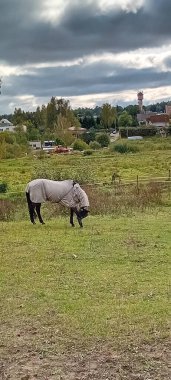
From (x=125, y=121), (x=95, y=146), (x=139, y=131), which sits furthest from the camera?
(x=125, y=121)

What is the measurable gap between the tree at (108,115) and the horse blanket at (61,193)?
328 ft

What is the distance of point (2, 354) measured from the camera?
532 cm

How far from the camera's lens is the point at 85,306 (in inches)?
262

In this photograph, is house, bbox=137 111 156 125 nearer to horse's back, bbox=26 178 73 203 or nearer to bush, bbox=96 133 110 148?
bush, bbox=96 133 110 148

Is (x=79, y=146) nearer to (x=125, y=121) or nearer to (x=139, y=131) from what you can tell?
(x=139, y=131)

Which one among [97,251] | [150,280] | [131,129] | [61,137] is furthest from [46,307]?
[131,129]

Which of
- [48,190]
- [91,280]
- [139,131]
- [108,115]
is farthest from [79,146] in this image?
[91,280]

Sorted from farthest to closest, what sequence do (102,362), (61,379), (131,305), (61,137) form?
(61,137), (131,305), (102,362), (61,379)

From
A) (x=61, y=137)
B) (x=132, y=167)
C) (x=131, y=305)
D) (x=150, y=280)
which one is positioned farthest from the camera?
(x=61, y=137)

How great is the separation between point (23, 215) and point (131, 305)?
35.8 ft

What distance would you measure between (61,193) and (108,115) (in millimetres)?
104191

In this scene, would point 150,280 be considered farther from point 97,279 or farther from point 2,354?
point 2,354

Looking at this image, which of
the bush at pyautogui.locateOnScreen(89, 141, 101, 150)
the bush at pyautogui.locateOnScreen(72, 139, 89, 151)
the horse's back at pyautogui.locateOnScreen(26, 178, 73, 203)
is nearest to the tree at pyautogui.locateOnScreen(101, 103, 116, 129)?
the bush at pyautogui.locateOnScreen(89, 141, 101, 150)

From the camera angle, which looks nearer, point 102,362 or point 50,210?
point 102,362
